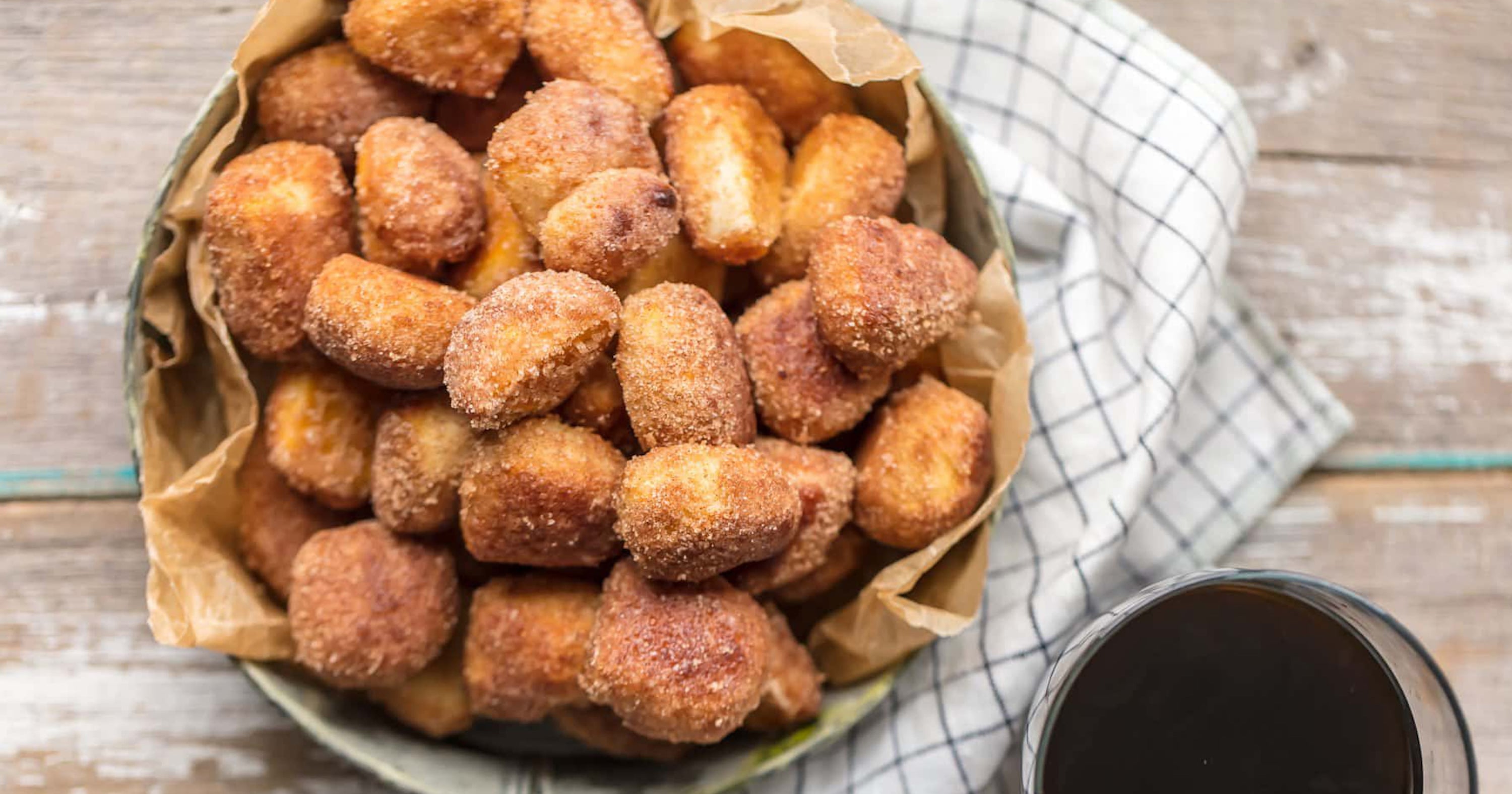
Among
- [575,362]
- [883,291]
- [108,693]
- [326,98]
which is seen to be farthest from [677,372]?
[108,693]

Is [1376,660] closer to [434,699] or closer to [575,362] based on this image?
[575,362]

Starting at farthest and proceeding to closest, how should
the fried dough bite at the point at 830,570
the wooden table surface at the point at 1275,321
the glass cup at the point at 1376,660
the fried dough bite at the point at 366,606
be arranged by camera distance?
the wooden table surface at the point at 1275,321
the fried dough bite at the point at 830,570
the fried dough bite at the point at 366,606
the glass cup at the point at 1376,660

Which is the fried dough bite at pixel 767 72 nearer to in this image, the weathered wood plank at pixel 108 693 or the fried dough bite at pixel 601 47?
the fried dough bite at pixel 601 47

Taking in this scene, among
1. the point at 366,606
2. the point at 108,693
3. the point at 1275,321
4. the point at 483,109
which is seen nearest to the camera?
the point at 366,606

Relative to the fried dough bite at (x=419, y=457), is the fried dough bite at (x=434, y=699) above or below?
below

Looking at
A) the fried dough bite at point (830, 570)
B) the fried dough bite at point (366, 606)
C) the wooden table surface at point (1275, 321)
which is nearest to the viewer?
the fried dough bite at point (366, 606)

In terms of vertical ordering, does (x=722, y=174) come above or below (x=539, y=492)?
above

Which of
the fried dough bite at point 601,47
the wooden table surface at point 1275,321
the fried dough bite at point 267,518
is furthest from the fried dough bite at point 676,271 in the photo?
the wooden table surface at point 1275,321
